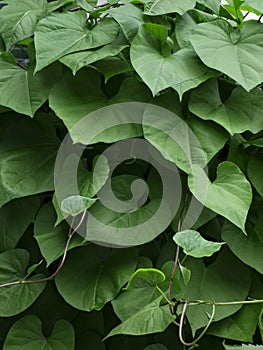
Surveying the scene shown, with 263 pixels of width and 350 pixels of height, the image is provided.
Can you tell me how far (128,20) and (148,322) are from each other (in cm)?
44

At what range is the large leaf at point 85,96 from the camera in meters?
0.81

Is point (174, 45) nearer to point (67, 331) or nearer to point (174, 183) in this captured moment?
point (174, 183)

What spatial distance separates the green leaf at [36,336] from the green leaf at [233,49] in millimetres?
433

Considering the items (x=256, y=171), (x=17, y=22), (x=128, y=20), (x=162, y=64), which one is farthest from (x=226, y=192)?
(x=17, y=22)

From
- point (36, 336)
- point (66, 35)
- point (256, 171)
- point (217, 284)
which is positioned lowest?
point (36, 336)

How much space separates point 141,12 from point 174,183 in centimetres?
27

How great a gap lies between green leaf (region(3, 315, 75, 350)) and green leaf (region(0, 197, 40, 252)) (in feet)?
0.40

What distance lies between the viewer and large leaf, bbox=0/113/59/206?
85 centimetres

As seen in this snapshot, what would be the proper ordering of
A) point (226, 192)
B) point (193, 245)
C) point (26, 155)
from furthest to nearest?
point (26, 155), point (226, 192), point (193, 245)

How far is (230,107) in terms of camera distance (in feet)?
2.76

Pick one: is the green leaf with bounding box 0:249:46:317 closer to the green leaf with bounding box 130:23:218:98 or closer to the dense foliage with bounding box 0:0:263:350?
the dense foliage with bounding box 0:0:263:350

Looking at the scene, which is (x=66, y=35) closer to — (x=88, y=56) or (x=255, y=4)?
→ (x=88, y=56)

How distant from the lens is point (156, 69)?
777mm

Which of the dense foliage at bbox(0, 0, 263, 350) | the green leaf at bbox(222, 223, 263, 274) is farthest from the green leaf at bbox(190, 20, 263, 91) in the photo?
the green leaf at bbox(222, 223, 263, 274)
